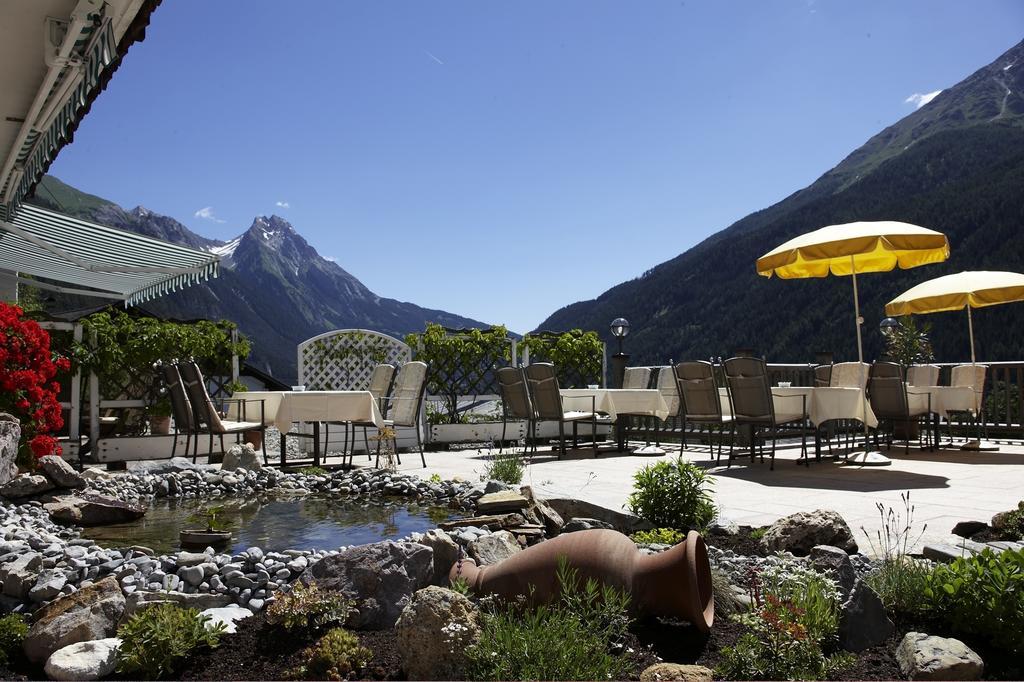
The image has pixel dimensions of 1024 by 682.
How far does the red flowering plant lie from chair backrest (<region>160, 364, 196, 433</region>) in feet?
3.00

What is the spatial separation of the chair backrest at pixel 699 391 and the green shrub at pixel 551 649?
15.5 feet

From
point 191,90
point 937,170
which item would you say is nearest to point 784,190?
point 937,170

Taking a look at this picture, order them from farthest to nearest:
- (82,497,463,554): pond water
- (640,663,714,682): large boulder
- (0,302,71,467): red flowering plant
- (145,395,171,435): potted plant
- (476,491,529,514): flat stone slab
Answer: (145,395,171,435): potted plant
(0,302,71,467): red flowering plant
(476,491,529,514): flat stone slab
(82,497,463,554): pond water
(640,663,714,682): large boulder

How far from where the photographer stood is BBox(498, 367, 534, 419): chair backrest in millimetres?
7723

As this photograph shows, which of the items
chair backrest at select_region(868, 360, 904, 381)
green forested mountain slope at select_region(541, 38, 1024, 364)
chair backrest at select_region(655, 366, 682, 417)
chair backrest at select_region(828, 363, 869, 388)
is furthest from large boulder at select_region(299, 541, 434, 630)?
green forested mountain slope at select_region(541, 38, 1024, 364)

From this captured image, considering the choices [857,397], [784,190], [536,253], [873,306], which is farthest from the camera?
[784,190]

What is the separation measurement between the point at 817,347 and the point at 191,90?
23.6 metres

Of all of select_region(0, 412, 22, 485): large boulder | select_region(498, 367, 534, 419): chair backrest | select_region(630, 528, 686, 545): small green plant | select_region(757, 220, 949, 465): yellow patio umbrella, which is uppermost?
select_region(757, 220, 949, 465): yellow patio umbrella

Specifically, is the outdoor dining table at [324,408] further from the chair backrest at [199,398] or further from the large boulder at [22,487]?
the large boulder at [22,487]

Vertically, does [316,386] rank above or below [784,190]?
below

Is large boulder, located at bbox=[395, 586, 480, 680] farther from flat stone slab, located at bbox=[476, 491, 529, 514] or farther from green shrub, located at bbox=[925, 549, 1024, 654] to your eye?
flat stone slab, located at bbox=[476, 491, 529, 514]

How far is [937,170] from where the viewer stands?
4322 centimetres

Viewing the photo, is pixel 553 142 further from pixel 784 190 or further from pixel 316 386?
pixel 784 190

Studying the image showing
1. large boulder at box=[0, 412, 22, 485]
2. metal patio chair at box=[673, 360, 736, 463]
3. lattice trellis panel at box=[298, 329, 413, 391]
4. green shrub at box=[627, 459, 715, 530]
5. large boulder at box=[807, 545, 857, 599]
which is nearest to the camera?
large boulder at box=[807, 545, 857, 599]
